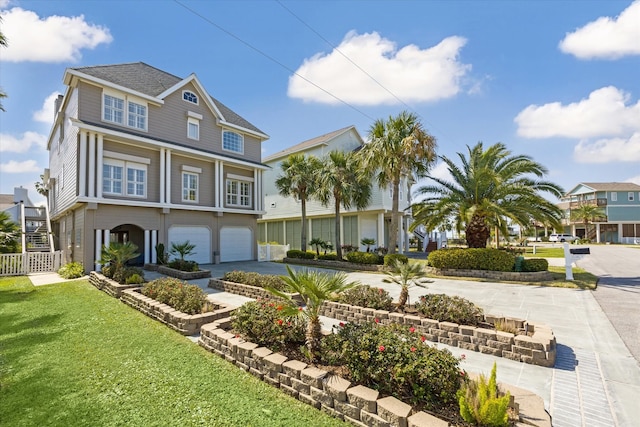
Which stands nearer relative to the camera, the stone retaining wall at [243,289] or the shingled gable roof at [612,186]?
the stone retaining wall at [243,289]

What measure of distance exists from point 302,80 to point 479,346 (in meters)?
11.0

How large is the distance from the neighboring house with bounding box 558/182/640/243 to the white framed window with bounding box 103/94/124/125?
55977 mm

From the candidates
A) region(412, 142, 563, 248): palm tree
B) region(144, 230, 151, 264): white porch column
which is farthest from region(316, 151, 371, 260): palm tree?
region(144, 230, 151, 264): white porch column

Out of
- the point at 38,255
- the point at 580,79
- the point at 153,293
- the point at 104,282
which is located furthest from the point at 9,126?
the point at 580,79

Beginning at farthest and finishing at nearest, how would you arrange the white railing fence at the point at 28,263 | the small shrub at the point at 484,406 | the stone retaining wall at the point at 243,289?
A: the white railing fence at the point at 28,263
the stone retaining wall at the point at 243,289
the small shrub at the point at 484,406

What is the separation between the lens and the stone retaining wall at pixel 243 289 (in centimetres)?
862

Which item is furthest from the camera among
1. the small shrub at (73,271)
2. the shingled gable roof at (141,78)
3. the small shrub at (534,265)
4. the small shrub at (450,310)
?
the shingled gable roof at (141,78)

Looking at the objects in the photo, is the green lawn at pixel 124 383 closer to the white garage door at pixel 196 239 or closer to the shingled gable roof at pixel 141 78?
the white garage door at pixel 196 239

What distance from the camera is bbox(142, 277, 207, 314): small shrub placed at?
22.1ft

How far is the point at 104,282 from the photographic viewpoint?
35.0 ft

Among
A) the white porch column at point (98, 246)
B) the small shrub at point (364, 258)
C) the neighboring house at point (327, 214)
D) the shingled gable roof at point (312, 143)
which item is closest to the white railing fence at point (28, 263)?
the white porch column at point (98, 246)

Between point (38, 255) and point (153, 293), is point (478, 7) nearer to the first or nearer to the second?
point (153, 293)

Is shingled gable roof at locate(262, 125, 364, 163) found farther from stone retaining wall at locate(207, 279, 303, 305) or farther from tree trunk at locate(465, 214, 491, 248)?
stone retaining wall at locate(207, 279, 303, 305)

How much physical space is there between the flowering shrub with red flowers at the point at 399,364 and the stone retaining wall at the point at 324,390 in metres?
0.23
